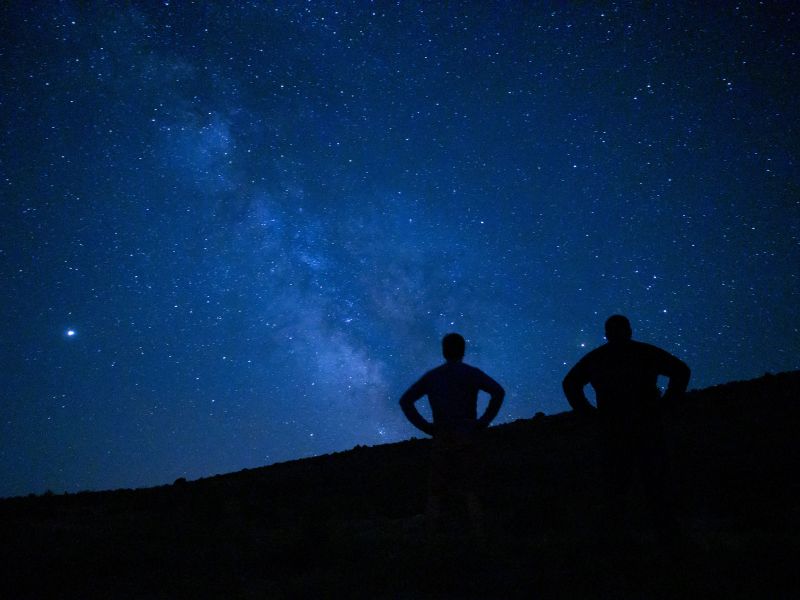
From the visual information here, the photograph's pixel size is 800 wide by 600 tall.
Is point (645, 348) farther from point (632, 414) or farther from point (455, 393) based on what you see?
point (455, 393)

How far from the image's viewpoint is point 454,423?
14.8ft

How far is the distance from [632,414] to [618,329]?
68cm

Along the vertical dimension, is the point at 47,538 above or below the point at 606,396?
below

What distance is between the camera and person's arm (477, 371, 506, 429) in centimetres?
464

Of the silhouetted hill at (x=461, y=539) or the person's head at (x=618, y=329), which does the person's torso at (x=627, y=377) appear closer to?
the person's head at (x=618, y=329)

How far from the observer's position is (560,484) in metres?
8.91

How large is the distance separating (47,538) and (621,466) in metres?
9.11

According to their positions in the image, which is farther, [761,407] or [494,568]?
[761,407]

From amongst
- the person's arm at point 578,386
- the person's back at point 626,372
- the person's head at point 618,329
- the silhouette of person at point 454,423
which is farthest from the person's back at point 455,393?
the person's head at point 618,329

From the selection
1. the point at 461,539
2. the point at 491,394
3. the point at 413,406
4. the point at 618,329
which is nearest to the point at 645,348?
the point at 618,329

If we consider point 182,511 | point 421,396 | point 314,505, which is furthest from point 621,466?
point 182,511

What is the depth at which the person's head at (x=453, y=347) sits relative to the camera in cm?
471

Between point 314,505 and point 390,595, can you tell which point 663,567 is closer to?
point 390,595

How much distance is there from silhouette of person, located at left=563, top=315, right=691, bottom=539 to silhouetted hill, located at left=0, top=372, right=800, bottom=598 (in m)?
0.34
